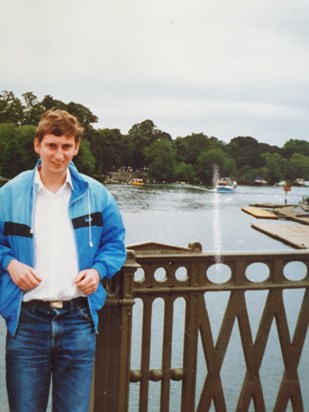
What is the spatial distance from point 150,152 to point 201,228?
14343 mm

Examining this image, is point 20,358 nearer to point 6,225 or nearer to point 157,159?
point 6,225

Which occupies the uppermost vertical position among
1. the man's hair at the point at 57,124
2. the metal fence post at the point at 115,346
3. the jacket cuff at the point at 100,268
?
the man's hair at the point at 57,124

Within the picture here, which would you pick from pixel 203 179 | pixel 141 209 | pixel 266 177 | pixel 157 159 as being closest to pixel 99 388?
pixel 157 159

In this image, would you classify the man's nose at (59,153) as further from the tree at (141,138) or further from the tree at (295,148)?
the tree at (295,148)

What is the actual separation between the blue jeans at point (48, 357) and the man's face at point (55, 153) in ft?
1.89

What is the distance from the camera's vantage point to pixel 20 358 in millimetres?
2498

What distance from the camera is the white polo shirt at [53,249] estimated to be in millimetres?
2473

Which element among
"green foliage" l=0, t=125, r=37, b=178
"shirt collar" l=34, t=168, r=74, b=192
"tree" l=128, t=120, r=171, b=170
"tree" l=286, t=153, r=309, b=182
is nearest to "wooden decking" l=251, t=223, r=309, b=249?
"tree" l=286, t=153, r=309, b=182

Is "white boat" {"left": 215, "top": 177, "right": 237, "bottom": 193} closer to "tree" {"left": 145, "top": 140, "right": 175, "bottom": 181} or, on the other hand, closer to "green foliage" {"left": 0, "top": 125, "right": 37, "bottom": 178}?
"tree" {"left": 145, "top": 140, "right": 175, "bottom": 181}

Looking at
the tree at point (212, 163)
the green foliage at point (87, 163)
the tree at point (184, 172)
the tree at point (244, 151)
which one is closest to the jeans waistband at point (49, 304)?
the green foliage at point (87, 163)

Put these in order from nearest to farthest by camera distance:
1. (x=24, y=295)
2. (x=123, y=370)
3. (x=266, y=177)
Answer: (x=24, y=295), (x=123, y=370), (x=266, y=177)

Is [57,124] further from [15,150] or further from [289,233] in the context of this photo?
[289,233]

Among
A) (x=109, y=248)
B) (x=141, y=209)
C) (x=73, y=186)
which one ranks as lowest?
(x=141, y=209)

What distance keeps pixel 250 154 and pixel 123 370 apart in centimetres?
4673
